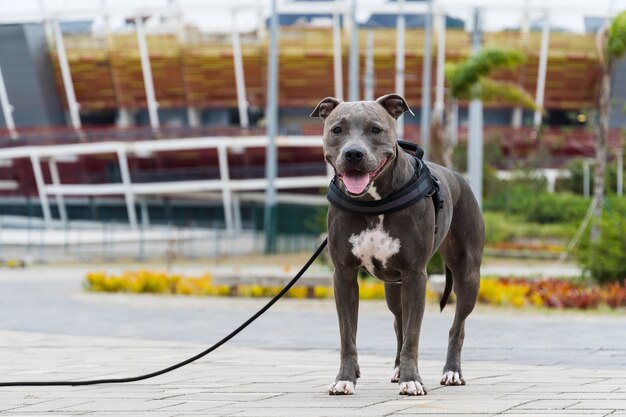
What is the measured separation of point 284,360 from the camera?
11742 millimetres

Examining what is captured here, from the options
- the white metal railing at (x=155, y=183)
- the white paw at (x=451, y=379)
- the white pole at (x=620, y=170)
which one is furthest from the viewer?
the white pole at (x=620, y=170)

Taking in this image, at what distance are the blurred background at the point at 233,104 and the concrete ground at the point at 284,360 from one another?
43.6 m

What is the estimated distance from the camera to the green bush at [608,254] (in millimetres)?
22969

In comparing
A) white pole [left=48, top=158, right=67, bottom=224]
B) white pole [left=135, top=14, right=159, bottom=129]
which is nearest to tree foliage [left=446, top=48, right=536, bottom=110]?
white pole [left=48, top=158, right=67, bottom=224]

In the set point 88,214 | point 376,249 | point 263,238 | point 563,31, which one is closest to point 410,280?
point 376,249

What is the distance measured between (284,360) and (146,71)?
68764 millimetres

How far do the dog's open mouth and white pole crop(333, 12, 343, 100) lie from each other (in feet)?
232

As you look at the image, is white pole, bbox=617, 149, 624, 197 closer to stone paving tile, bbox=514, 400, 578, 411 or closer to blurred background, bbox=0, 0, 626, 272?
blurred background, bbox=0, 0, 626, 272

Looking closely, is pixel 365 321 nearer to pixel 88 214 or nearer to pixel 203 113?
pixel 88 214

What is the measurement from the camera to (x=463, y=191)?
9.18 meters

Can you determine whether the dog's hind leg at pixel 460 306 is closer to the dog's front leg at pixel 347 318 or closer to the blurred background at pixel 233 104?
the dog's front leg at pixel 347 318

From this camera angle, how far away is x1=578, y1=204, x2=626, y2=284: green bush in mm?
→ 22969

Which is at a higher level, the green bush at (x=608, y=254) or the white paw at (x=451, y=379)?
the white paw at (x=451, y=379)

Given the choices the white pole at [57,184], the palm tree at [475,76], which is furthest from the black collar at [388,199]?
the white pole at [57,184]
